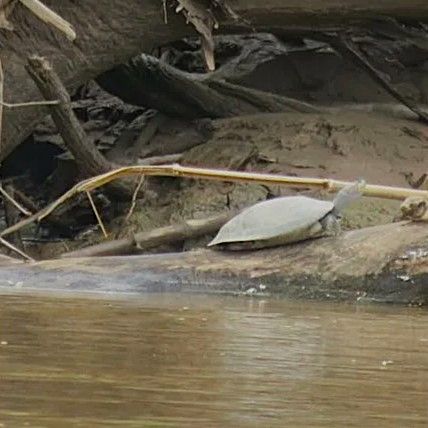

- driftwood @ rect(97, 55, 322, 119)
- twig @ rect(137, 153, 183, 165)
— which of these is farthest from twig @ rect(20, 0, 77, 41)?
driftwood @ rect(97, 55, 322, 119)

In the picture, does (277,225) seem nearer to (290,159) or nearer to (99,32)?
(99,32)

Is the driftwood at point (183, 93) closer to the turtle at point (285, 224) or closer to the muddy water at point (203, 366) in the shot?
the turtle at point (285, 224)

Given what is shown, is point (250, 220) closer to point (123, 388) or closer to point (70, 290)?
point (70, 290)

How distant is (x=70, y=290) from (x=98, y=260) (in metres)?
0.28

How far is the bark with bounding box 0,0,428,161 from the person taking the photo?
247 inches

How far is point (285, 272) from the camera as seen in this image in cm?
474

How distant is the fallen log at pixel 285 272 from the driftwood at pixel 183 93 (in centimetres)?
284

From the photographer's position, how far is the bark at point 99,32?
20.6 feet

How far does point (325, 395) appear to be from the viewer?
2178 millimetres

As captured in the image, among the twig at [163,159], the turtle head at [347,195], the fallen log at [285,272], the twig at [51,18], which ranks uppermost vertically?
the twig at [51,18]

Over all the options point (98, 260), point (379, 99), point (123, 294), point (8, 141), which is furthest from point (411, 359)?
point (379, 99)

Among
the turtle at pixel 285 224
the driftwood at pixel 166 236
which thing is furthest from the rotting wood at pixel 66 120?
the turtle at pixel 285 224

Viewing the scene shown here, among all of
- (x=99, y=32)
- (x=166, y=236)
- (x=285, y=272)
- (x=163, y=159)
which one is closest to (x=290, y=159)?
(x=163, y=159)

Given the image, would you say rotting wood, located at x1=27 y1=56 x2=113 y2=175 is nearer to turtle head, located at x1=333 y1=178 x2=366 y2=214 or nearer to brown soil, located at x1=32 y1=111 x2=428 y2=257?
brown soil, located at x1=32 y1=111 x2=428 y2=257
